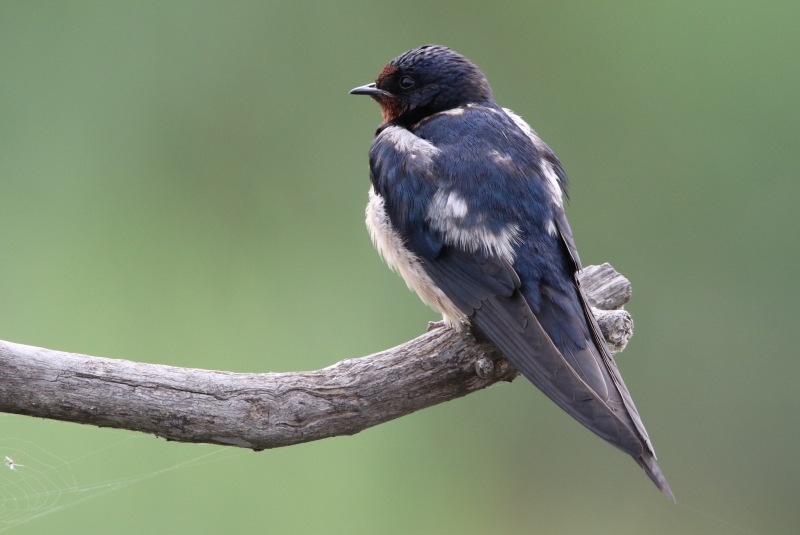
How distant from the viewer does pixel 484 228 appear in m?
1.50

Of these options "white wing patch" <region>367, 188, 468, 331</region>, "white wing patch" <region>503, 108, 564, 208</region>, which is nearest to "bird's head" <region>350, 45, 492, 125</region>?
"white wing patch" <region>503, 108, 564, 208</region>

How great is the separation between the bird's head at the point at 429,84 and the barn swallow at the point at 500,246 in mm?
58

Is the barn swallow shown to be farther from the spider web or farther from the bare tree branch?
the spider web

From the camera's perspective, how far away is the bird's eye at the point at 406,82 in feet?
6.04

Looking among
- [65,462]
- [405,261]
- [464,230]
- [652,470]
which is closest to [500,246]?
[464,230]

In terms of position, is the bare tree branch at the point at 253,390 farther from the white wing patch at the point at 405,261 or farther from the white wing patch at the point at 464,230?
the white wing patch at the point at 464,230

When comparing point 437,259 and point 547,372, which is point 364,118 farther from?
point 547,372

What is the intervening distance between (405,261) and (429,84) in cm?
44

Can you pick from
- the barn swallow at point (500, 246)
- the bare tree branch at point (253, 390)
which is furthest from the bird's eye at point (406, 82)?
the bare tree branch at point (253, 390)

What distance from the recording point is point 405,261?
160 centimetres

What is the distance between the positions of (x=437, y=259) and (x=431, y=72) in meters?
0.49

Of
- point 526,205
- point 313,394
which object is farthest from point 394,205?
point 313,394

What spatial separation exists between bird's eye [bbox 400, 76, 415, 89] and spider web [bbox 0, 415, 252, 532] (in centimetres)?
83

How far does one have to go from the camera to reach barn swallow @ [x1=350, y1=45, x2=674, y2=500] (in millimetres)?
1338
